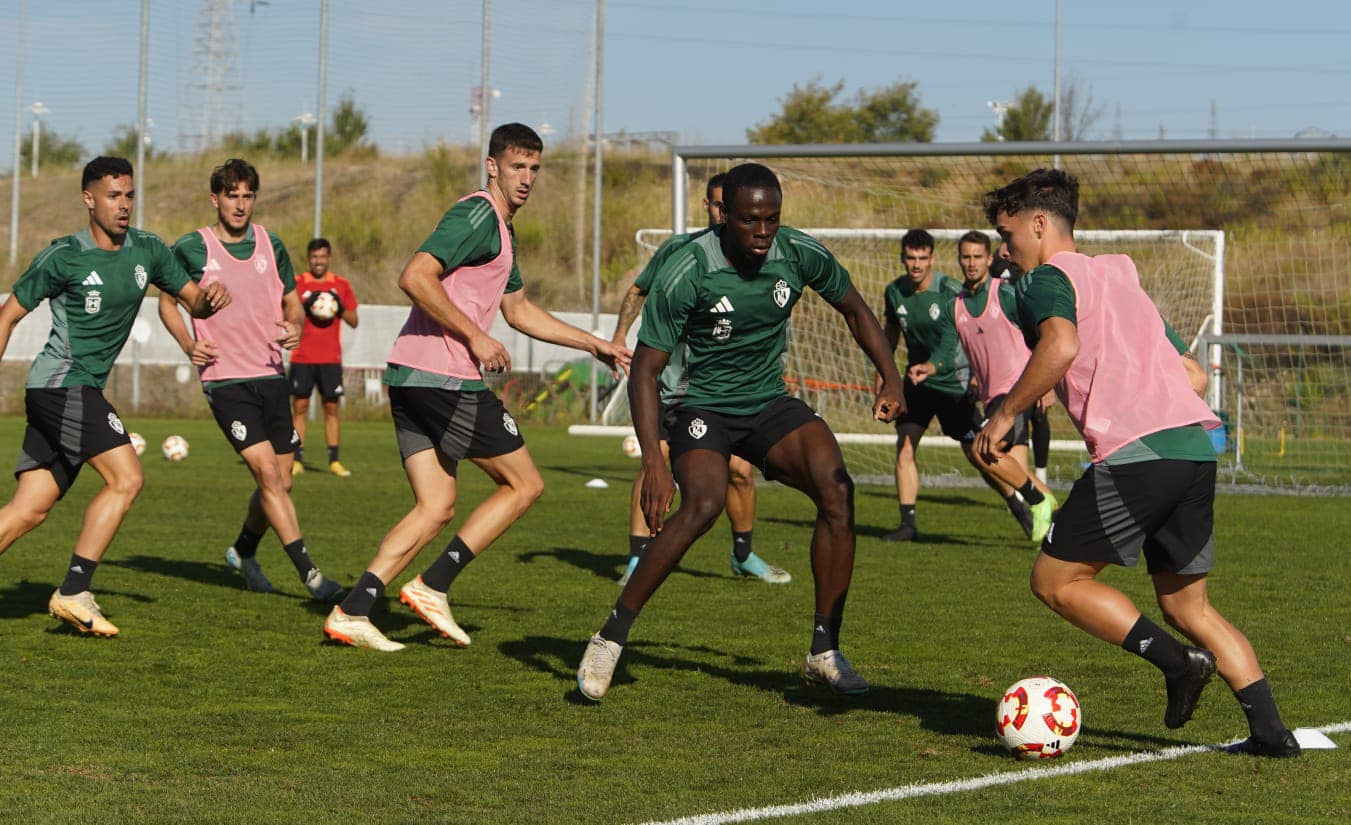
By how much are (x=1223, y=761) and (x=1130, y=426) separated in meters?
1.11

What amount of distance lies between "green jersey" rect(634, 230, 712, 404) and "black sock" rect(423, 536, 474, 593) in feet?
3.86

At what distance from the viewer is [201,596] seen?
30.0ft

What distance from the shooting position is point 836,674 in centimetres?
615

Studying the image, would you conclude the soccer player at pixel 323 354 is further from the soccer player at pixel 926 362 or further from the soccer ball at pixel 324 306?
the soccer player at pixel 926 362

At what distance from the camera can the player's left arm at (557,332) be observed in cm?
723

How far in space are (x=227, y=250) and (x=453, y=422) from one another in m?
2.44

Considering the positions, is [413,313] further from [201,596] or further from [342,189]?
[342,189]

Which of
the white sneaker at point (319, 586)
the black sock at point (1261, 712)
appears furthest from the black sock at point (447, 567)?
the black sock at point (1261, 712)

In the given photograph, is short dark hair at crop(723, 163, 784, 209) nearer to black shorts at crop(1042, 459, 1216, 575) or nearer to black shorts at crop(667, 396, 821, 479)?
black shorts at crop(667, 396, 821, 479)

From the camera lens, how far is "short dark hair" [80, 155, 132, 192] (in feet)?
25.0

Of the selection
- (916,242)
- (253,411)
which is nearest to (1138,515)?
(253,411)

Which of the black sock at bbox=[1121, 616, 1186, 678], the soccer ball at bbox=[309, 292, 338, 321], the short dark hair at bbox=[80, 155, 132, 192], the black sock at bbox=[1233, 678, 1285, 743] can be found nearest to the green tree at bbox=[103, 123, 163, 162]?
the soccer ball at bbox=[309, 292, 338, 321]

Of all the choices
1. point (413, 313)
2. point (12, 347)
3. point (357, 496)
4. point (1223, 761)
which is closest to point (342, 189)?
point (12, 347)

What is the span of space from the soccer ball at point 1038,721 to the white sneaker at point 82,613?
4.35m
